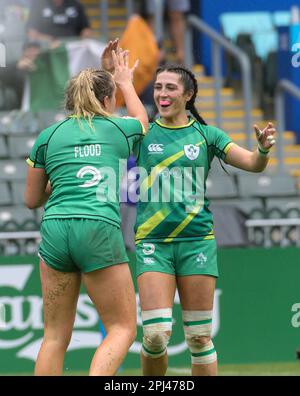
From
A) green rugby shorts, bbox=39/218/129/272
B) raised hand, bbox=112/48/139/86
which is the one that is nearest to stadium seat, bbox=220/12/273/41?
raised hand, bbox=112/48/139/86

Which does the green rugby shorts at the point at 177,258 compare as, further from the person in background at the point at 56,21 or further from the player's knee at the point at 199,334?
the person in background at the point at 56,21

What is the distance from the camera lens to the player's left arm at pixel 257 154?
8117 mm

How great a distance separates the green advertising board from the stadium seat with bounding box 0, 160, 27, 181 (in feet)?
6.85

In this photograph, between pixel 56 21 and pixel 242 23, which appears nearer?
pixel 56 21

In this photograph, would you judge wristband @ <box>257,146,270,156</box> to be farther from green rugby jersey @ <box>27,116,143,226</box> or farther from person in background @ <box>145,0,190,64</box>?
person in background @ <box>145,0,190,64</box>

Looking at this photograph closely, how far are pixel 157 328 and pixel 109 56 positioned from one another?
1.79 m

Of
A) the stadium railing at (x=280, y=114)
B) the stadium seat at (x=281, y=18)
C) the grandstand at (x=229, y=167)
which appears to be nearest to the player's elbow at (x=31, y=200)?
the grandstand at (x=229, y=167)

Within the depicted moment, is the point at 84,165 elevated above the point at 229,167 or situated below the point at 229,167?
above

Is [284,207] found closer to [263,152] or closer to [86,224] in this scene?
[263,152]

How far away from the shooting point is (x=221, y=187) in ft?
45.3

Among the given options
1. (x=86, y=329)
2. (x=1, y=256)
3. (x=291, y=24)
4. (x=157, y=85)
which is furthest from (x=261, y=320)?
(x=291, y=24)

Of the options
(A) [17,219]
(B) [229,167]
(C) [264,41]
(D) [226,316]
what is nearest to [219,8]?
(C) [264,41]

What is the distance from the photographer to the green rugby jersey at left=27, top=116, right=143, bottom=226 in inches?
301

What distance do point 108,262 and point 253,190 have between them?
6634mm
